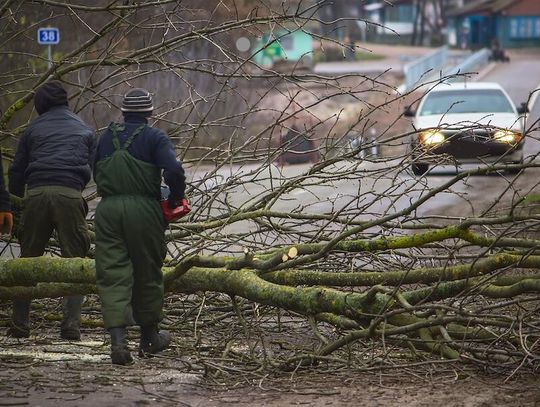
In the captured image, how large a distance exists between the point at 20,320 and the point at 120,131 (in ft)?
5.31

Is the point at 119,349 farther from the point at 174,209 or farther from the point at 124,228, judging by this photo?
the point at 174,209

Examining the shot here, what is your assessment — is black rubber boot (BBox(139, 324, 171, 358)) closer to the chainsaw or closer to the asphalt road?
the chainsaw

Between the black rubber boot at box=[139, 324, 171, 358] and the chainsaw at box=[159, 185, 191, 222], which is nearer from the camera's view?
the chainsaw at box=[159, 185, 191, 222]

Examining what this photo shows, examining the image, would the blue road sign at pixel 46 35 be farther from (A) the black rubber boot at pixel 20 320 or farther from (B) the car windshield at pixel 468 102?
(A) the black rubber boot at pixel 20 320

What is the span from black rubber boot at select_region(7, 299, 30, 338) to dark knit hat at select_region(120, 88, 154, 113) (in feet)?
5.13

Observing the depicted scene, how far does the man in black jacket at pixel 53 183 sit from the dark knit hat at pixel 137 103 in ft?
3.08

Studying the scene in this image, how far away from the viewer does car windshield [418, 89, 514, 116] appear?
962 inches

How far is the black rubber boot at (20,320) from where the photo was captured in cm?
866

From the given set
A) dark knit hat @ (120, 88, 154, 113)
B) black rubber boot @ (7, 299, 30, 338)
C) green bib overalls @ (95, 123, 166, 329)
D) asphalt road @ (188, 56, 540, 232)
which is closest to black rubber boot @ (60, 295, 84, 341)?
black rubber boot @ (7, 299, 30, 338)

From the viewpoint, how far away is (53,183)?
28.5 ft

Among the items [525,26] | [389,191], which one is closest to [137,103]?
[389,191]

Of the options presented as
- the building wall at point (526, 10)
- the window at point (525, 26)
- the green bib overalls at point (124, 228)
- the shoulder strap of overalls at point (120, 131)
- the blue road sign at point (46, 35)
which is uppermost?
the building wall at point (526, 10)

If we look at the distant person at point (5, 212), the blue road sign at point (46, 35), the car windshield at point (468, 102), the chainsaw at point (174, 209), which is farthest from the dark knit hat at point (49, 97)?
the car windshield at point (468, 102)

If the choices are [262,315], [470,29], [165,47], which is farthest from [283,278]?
[470,29]
